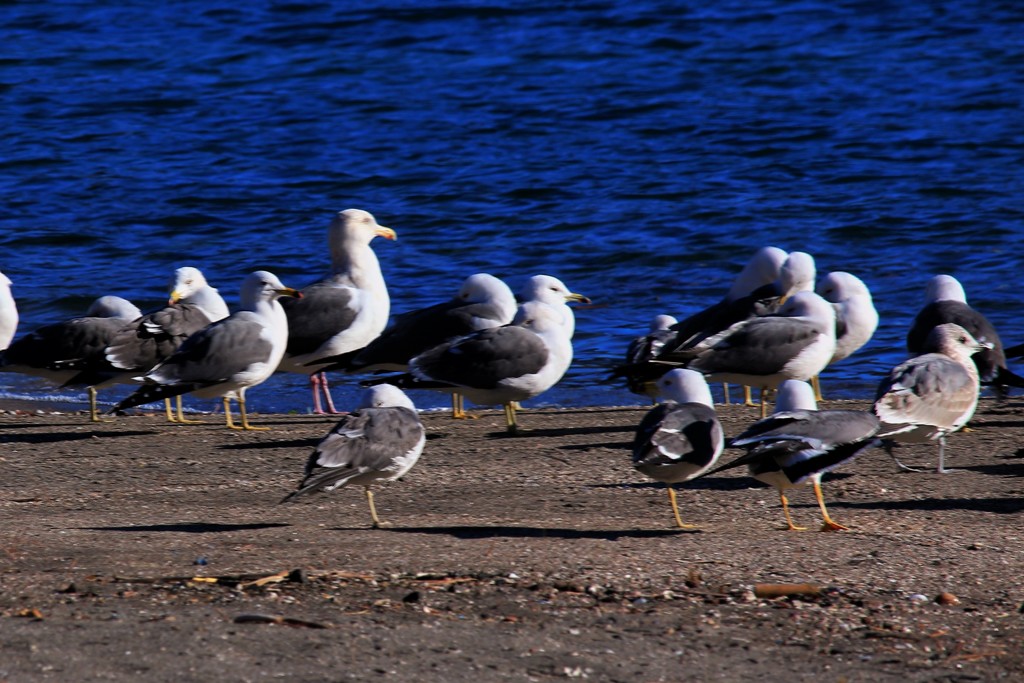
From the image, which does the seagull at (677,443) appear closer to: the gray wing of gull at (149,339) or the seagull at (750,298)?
the seagull at (750,298)

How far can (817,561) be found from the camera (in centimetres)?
580

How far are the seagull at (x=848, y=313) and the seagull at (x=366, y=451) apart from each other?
3881 millimetres

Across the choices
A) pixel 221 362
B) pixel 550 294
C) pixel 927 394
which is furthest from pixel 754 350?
pixel 221 362

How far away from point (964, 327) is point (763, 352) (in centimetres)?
138

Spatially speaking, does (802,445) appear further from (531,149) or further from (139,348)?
(531,149)

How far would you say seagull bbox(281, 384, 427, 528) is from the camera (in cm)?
630

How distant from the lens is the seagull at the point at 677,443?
6219 millimetres

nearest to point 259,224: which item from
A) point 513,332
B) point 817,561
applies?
point 513,332

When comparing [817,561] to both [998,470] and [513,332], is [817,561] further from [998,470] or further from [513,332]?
[513,332]

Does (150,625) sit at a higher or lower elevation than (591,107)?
higher

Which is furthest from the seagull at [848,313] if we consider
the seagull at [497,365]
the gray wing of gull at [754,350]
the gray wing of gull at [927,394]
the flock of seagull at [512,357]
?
the gray wing of gull at [927,394]

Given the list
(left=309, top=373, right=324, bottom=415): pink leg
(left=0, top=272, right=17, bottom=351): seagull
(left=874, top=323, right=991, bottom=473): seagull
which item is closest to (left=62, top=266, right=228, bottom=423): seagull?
(left=309, top=373, right=324, bottom=415): pink leg

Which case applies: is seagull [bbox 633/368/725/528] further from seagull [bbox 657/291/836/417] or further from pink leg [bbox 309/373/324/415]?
pink leg [bbox 309/373/324/415]

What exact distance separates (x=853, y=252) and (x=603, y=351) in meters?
4.68
